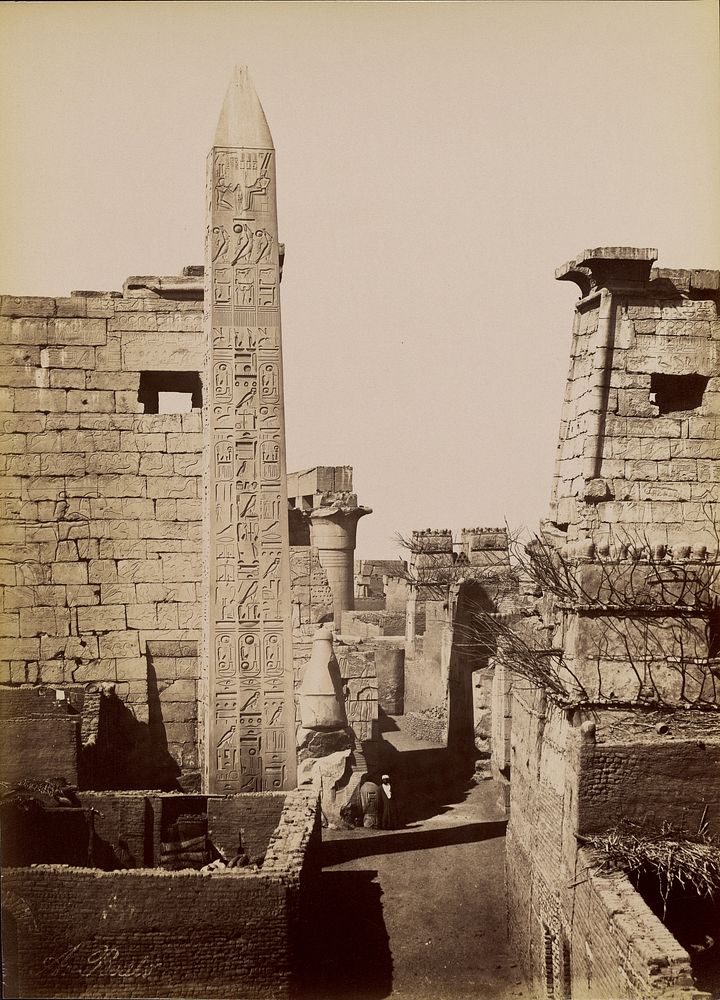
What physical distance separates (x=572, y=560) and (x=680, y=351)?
3.75 meters

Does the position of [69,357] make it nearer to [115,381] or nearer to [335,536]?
[115,381]

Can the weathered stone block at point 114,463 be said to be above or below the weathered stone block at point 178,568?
above

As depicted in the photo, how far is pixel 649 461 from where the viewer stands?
10867mm

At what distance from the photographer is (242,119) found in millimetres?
8984

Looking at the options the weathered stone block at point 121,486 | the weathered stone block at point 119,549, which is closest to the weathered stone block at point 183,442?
the weathered stone block at point 121,486

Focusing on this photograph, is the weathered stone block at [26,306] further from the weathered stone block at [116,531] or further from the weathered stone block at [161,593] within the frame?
the weathered stone block at [161,593]

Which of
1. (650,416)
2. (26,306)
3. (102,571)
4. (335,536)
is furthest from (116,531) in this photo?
(335,536)

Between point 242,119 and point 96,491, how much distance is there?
4.02 meters

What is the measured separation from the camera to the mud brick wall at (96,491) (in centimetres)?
1102

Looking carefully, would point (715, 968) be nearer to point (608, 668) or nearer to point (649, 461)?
point (608, 668)

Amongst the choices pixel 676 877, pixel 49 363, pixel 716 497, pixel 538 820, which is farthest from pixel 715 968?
pixel 49 363

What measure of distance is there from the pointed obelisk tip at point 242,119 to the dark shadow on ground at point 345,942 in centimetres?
581

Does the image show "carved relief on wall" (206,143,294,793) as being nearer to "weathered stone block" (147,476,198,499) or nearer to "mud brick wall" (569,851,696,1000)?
"weathered stone block" (147,476,198,499)

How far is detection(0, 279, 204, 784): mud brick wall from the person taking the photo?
434 inches
